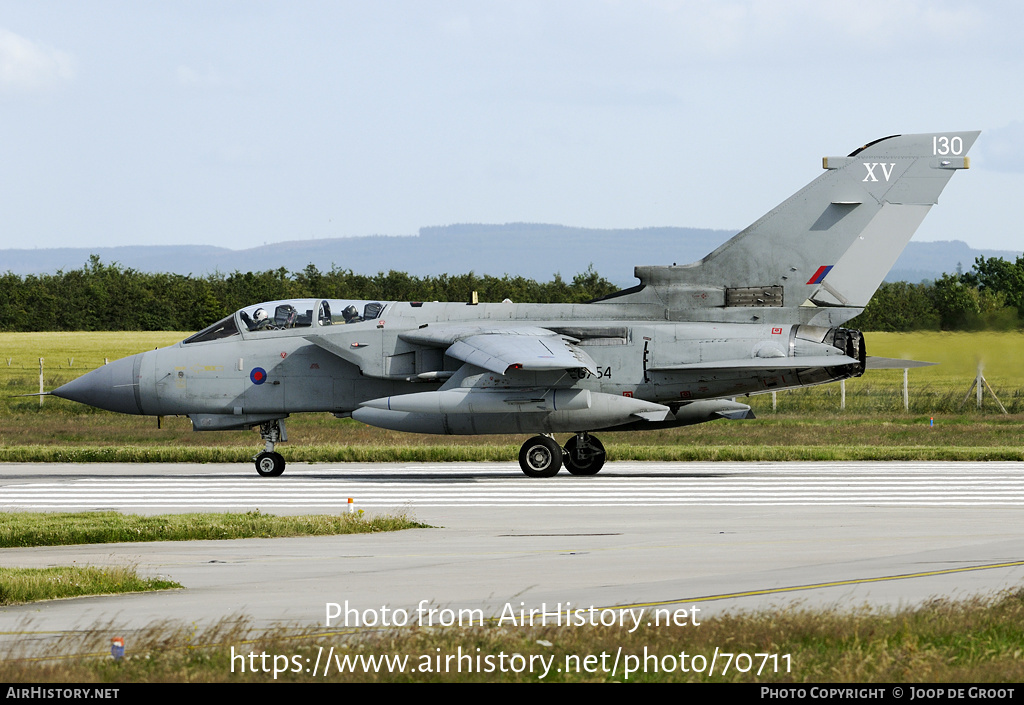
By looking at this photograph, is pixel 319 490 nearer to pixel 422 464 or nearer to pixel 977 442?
pixel 422 464

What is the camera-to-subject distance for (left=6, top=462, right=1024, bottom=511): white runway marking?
58.3ft

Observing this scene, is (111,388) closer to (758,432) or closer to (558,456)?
(558,456)

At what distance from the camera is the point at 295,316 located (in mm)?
23250

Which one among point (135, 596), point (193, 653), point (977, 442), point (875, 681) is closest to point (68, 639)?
point (193, 653)

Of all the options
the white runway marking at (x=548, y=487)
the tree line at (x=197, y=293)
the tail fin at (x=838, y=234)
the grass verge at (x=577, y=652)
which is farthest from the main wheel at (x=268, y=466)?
the tree line at (x=197, y=293)

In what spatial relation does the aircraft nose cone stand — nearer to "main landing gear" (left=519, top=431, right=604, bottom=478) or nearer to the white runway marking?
the white runway marking

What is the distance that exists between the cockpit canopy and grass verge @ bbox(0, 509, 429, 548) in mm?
8337

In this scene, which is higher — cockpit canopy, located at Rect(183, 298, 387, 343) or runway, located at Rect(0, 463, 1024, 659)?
cockpit canopy, located at Rect(183, 298, 387, 343)

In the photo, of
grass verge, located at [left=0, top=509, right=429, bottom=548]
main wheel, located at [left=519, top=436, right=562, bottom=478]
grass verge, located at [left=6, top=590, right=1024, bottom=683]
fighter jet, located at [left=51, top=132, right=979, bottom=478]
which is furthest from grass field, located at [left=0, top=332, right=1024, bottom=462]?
grass verge, located at [left=6, top=590, right=1024, bottom=683]

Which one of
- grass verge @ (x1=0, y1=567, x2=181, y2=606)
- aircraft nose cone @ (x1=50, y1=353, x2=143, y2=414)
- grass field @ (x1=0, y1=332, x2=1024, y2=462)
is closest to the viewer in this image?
grass verge @ (x1=0, y1=567, x2=181, y2=606)

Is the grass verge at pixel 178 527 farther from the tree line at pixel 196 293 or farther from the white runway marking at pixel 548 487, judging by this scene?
the tree line at pixel 196 293

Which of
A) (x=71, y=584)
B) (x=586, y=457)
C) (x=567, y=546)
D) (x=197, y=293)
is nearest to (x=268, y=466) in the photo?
(x=586, y=457)

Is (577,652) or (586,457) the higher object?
(577,652)

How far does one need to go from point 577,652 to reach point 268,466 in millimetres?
16327
